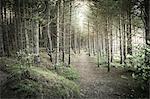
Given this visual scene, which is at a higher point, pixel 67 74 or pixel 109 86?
pixel 67 74

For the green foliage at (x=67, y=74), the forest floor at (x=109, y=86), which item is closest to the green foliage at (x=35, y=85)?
the forest floor at (x=109, y=86)

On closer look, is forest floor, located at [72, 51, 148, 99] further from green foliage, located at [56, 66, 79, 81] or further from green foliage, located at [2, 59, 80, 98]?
green foliage, located at [2, 59, 80, 98]

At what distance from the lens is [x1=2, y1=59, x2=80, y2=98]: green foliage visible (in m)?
11.9

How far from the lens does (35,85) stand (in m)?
12.4

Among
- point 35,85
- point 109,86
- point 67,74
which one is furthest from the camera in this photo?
point 67,74

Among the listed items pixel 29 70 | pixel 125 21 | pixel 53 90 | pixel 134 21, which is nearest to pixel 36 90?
pixel 53 90

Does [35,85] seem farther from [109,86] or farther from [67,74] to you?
[109,86]

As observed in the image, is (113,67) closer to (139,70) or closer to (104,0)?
(104,0)

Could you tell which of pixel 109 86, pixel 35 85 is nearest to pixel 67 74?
pixel 109 86

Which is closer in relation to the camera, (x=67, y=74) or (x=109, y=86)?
(x=109, y=86)

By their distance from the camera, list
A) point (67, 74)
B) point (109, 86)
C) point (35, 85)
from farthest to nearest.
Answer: point (67, 74), point (109, 86), point (35, 85)

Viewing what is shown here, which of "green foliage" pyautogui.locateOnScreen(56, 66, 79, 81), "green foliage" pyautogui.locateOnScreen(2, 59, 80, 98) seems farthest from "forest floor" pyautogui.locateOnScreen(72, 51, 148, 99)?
"green foliage" pyautogui.locateOnScreen(2, 59, 80, 98)

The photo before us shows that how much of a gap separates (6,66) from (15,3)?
746 centimetres

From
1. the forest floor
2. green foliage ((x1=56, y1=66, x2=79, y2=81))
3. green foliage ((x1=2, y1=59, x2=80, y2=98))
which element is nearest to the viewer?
green foliage ((x1=2, y1=59, x2=80, y2=98))
